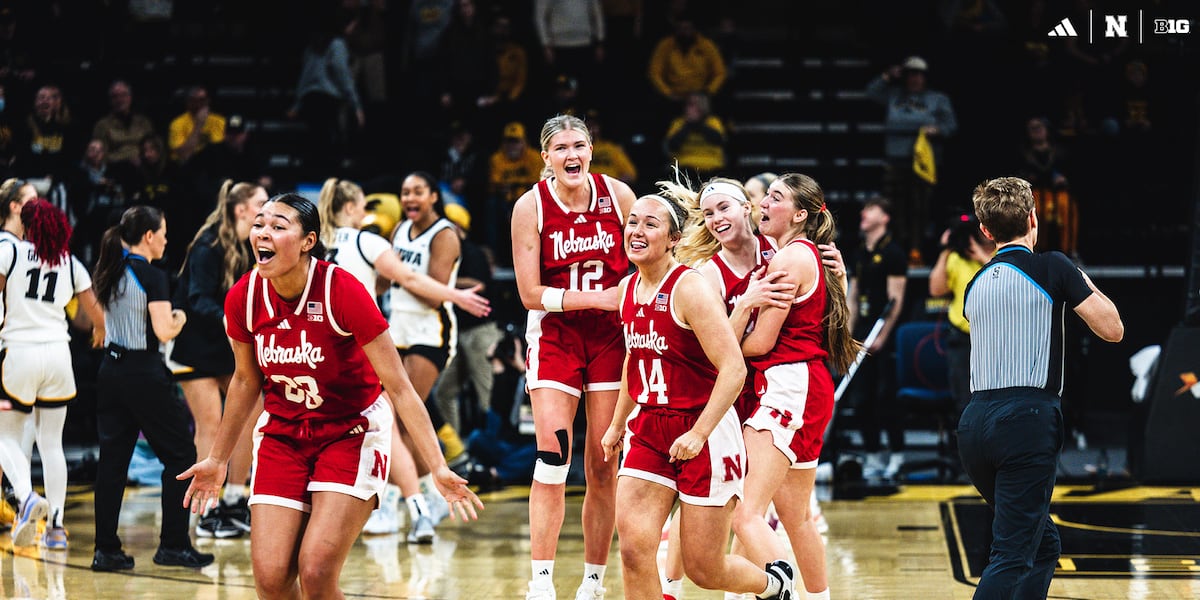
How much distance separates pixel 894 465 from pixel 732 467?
5821mm

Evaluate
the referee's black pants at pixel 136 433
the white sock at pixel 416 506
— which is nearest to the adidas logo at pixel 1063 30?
the white sock at pixel 416 506

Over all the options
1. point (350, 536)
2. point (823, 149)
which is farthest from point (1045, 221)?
point (350, 536)

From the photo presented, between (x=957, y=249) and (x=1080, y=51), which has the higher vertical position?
(x=1080, y=51)

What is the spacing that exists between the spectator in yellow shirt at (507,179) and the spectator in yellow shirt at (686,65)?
5.85 ft

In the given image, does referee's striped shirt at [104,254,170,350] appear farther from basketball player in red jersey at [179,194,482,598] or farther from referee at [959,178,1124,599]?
referee at [959,178,1124,599]

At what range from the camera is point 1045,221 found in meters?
11.9

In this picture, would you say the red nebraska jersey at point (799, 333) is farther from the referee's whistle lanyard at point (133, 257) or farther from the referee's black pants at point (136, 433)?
the referee's whistle lanyard at point (133, 257)

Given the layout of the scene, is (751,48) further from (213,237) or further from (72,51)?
(213,237)

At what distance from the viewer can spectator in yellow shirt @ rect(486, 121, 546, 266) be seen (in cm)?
1336

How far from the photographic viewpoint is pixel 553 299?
19.5ft

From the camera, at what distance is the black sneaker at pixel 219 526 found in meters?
8.38

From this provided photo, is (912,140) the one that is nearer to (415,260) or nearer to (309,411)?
(415,260)

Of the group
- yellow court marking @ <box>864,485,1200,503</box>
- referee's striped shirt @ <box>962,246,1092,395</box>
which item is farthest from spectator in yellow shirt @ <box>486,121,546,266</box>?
referee's striped shirt @ <box>962,246,1092,395</box>

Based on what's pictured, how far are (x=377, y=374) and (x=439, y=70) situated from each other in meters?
10.3
